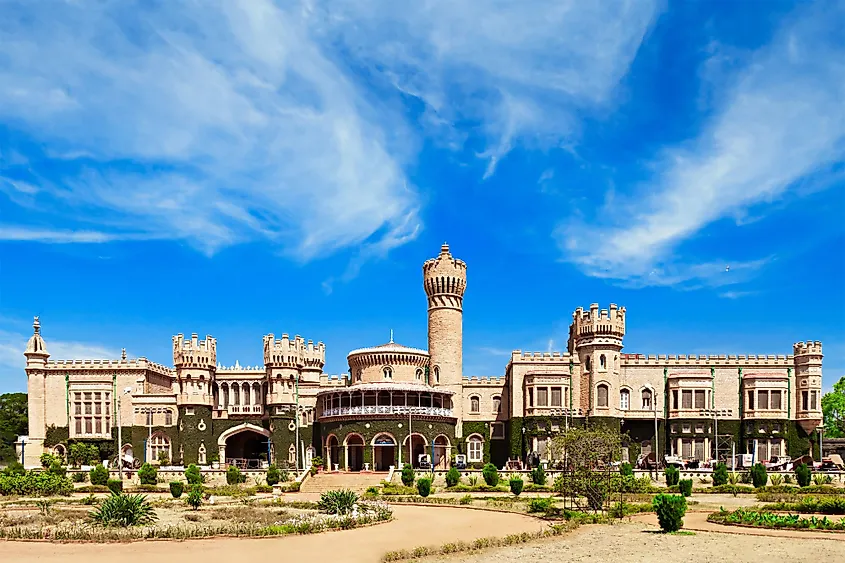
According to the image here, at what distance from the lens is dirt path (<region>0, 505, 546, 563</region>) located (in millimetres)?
27491

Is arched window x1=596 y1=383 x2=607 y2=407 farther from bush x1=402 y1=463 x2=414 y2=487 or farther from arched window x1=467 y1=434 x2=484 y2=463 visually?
bush x1=402 y1=463 x2=414 y2=487

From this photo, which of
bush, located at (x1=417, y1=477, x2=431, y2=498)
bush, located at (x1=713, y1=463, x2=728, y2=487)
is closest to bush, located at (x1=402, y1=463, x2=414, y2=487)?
bush, located at (x1=417, y1=477, x2=431, y2=498)

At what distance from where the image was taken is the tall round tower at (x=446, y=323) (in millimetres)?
75812

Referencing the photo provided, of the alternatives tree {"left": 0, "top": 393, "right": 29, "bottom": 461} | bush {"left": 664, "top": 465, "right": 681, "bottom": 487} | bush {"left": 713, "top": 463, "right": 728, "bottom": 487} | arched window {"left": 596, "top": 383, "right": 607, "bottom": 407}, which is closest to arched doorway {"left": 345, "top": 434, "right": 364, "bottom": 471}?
arched window {"left": 596, "top": 383, "right": 607, "bottom": 407}

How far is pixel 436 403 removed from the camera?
72.7 metres

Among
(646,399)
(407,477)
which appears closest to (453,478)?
(407,477)

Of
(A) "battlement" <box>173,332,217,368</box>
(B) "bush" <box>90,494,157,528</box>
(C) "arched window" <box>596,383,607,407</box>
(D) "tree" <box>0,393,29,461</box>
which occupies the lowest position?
(D) "tree" <box>0,393,29,461</box>

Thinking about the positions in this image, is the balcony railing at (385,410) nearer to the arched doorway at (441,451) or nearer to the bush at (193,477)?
the arched doorway at (441,451)

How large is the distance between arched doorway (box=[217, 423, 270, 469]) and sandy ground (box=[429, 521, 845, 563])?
149 ft

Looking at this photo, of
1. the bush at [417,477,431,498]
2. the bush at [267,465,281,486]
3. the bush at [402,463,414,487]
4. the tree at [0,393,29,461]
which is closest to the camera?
the bush at [417,477,431,498]

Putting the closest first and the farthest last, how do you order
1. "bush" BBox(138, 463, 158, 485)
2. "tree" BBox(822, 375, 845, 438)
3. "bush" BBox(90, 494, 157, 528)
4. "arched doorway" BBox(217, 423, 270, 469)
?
1. "bush" BBox(90, 494, 157, 528)
2. "bush" BBox(138, 463, 158, 485)
3. "arched doorway" BBox(217, 423, 270, 469)
4. "tree" BBox(822, 375, 845, 438)

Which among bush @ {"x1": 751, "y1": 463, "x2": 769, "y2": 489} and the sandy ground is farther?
bush @ {"x1": 751, "y1": 463, "x2": 769, "y2": 489}

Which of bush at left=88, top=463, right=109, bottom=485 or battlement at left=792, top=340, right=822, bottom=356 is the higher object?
battlement at left=792, top=340, right=822, bottom=356

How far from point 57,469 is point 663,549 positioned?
48520 millimetres
